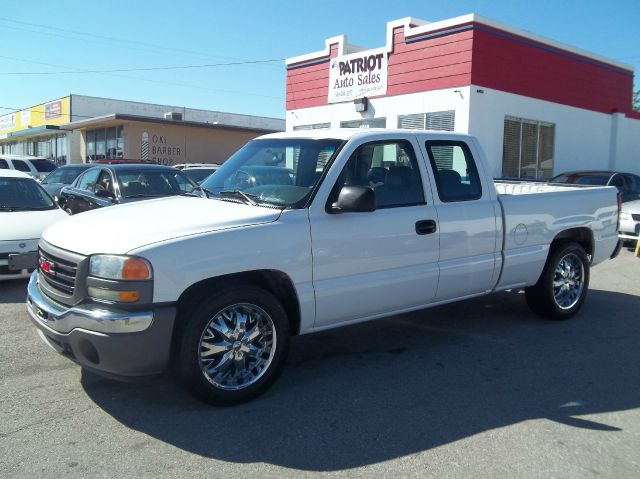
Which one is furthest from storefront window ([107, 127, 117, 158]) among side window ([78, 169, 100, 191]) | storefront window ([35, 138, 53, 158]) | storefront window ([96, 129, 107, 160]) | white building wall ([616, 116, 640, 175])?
white building wall ([616, 116, 640, 175])

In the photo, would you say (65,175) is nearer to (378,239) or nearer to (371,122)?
(371,122)

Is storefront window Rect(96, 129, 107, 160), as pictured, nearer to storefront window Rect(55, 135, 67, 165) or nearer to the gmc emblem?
storefront window Rect(55, 135, 67, 165)

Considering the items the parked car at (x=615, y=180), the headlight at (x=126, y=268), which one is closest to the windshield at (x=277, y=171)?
the headlight at (x=126, y=268)

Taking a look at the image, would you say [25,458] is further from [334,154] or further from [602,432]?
[602,432]

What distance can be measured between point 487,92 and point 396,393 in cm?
1215

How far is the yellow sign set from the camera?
1699 inches

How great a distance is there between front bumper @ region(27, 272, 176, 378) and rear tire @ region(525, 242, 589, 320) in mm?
4038

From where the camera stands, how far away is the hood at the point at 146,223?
12.4 feet

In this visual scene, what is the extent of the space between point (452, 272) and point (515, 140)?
39.9ft

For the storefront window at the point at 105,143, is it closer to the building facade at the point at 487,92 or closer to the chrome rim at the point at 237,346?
the building facade at the point at 487,92

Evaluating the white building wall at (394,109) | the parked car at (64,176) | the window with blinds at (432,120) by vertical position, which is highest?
the white building wall at (394,109)

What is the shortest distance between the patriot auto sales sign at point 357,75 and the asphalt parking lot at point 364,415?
12.5 metres

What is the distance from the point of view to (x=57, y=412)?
396 cm

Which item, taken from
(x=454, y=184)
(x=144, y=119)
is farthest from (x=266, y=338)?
(x=144, y=119)
